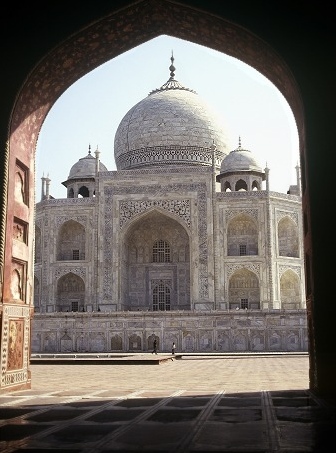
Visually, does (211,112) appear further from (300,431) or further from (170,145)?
(300,431)

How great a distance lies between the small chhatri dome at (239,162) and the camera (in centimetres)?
3045

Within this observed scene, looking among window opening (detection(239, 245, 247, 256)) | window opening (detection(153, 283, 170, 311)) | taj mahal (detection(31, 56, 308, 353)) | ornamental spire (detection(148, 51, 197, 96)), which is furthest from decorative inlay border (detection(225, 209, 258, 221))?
ornamental spire (detection(148, 51, 197, 96))

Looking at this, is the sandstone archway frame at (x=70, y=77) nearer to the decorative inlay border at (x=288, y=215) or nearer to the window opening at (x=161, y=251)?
the decorative inlay border at (x=288, y=215)

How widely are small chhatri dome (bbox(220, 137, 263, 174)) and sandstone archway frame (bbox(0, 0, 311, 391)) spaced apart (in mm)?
22572

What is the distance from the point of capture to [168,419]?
493 cm

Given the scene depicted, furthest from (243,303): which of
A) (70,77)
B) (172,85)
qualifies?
(70,77)

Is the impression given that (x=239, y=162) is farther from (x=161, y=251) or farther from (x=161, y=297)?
(x=161, y=297)

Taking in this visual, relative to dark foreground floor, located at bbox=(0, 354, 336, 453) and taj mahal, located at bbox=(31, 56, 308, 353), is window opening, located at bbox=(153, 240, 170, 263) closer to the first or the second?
taj mahal, located at bbox=(31, 56, 308, 353)

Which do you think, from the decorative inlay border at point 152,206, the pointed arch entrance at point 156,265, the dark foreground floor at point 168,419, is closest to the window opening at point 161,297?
the pointed arch entrance at point 156,265

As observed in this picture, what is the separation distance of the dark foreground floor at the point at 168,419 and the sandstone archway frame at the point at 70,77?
4.43 feet

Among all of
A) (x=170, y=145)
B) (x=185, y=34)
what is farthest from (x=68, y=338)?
(x=185, y=34)

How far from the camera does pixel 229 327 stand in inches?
831

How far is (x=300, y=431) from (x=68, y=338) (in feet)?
59.5

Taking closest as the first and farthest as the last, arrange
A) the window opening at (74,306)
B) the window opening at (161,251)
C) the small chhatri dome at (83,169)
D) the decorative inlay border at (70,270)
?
the decorative inlay border at (70,270)
the window opening at (74,306)
the window opening at (161,251)
the small chhatri dome at (83,169)
